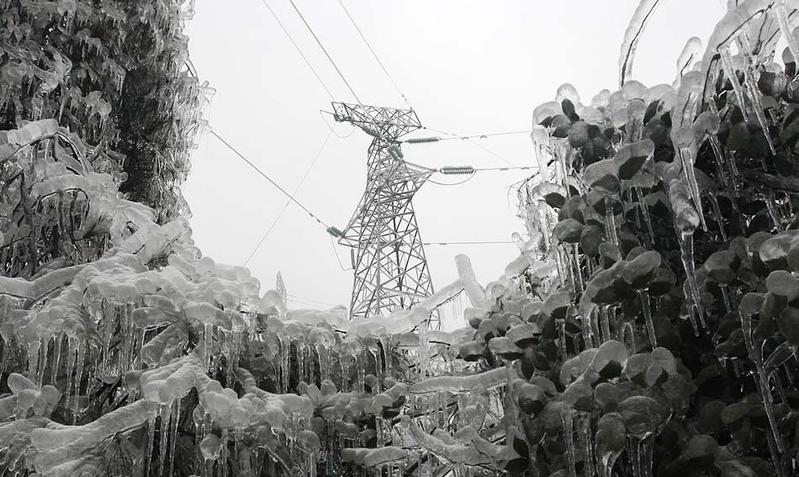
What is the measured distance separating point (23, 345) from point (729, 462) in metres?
1.87

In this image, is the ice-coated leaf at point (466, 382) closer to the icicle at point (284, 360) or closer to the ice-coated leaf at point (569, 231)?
the icicle at point (284, 360)

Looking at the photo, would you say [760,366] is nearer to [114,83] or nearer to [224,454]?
[224,454]

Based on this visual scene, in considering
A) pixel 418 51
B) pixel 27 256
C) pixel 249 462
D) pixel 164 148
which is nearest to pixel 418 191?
pixel 164 148

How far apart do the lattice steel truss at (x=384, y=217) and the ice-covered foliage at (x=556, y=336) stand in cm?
894

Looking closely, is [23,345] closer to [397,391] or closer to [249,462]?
[249,462]

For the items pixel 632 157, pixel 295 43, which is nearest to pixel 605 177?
pixel 632 157

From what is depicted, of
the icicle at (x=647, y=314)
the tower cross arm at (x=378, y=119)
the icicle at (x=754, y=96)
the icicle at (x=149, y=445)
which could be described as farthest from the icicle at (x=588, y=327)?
the tower cross arm at (x=378, y=119)

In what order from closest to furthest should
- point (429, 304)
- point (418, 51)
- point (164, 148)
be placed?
1. point (429, 304)
2. point (164, 148)
3. point (418, 51)

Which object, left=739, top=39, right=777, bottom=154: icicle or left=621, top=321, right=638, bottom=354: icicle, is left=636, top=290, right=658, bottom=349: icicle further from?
left=739, top=39, right=777, bottom=154: icicle

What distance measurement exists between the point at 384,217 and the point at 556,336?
1081 centimetres

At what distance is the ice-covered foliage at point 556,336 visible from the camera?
125 cm

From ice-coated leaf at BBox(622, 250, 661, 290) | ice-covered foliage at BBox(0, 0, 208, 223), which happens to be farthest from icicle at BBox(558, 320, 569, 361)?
ice-covered foliage at BBox(0, 0, 208, 223)

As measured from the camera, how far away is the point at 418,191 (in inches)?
501

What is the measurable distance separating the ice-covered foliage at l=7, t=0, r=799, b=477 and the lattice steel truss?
29.3 ft
